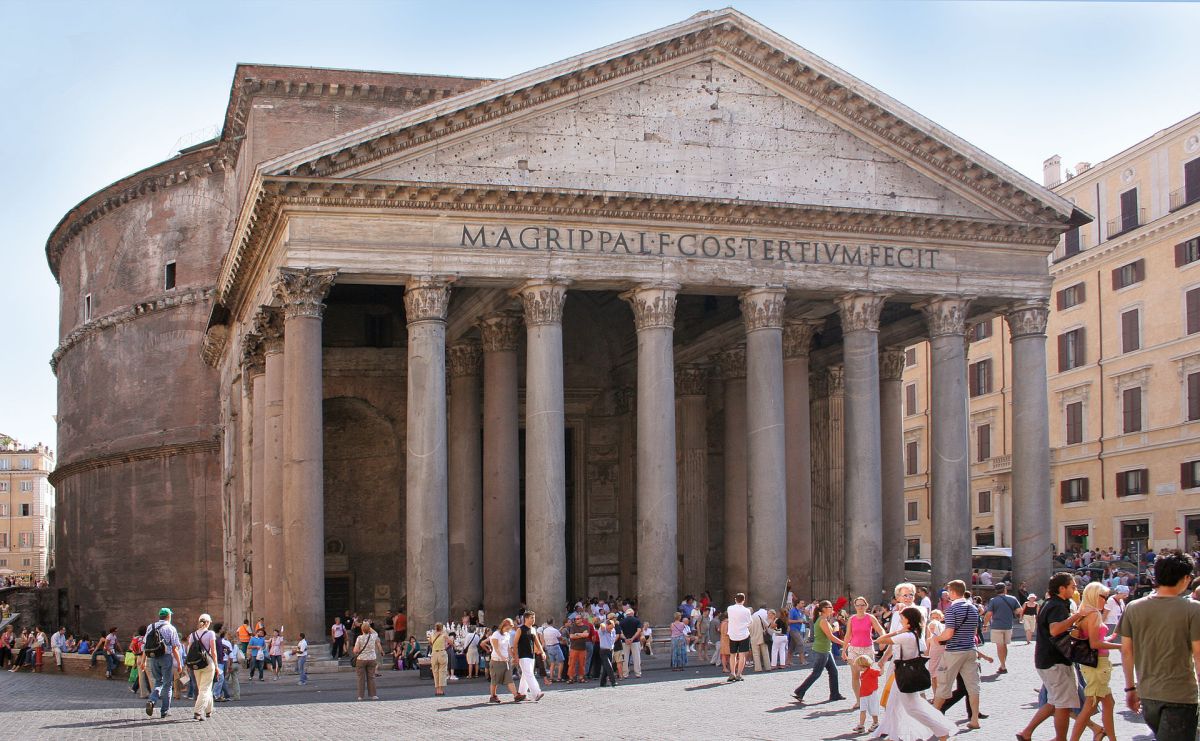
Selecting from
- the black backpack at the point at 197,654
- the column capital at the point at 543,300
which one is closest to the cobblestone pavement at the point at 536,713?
the black backpack at the point at 197,654

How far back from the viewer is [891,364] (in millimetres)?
33594

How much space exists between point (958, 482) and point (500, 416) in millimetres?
8907

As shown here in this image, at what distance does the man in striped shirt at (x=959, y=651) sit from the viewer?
522 inches

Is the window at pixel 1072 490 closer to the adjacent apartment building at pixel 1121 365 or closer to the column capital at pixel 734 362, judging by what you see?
the adjacent apartment building at pixel 1121 365

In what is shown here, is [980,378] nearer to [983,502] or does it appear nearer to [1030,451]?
[983,502]

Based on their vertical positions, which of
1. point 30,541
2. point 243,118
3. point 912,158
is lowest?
point 30,541

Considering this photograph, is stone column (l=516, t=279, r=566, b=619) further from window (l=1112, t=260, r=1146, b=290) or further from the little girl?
window (l=1112, t=260, r=1146, b=290)

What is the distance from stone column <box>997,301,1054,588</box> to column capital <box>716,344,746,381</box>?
6316 millimetres

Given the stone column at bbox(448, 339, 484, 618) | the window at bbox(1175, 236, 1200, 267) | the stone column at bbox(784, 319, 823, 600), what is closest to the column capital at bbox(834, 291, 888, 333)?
the stone column at bbox(784, 319, 823, 600)

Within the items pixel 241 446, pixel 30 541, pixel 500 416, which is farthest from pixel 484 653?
pixel 30 541

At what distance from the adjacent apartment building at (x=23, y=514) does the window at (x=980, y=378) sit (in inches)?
2877

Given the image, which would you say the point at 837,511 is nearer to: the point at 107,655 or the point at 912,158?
the point at 912,158

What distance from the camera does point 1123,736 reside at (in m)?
13.4

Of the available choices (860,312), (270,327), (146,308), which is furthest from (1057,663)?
(146,308)
